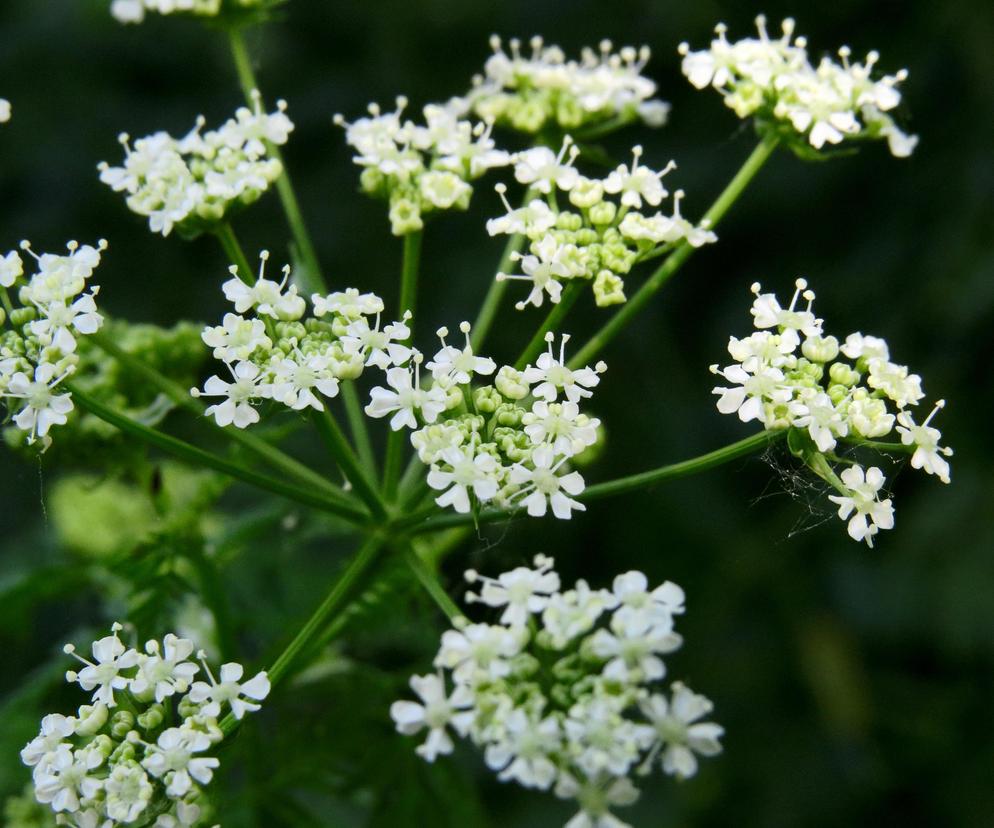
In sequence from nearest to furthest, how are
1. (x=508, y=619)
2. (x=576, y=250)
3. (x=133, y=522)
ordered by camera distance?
1. (x=508, y=619)
2. (x=576, y=250)
3. (x=133, y=522)

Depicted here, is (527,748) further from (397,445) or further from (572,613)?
(397,445)

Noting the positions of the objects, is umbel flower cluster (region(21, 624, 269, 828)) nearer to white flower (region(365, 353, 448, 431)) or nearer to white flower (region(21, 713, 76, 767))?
white flower (region(21, 713, 76, 767))

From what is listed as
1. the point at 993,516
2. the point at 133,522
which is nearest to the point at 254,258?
the point at 133,522

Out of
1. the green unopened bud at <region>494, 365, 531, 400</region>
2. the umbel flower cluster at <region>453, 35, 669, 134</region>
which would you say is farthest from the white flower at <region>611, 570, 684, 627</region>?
the umbel flower cluster at <region>453, 35, 669, 134</region>

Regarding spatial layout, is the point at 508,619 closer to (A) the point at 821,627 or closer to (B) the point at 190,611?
(B) the point at 190,611

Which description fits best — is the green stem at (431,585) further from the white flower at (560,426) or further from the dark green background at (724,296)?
the dark green background at (724,296)

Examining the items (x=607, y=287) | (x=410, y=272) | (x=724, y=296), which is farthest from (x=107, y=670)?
(x=724, y=296)

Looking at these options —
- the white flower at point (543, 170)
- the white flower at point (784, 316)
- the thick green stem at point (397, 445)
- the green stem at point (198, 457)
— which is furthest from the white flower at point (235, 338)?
the white flower at point (784, 316)
